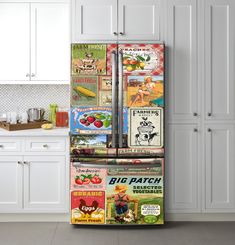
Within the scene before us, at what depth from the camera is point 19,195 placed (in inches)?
162

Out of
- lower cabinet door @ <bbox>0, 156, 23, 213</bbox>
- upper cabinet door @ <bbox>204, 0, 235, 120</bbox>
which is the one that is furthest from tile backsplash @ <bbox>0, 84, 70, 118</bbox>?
upper cabinet door @ <bbox>204, 0, 235, 120</bbox>

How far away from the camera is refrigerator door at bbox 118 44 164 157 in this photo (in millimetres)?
3941

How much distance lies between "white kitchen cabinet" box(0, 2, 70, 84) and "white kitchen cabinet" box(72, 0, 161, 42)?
453 mm

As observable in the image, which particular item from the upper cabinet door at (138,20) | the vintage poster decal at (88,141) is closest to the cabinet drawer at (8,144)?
the vintage poster decal at (88,141)

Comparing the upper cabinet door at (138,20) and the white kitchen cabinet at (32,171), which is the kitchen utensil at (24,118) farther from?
the upper cabinet door at (138,20)

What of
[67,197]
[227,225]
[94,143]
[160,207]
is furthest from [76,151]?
[227,225]

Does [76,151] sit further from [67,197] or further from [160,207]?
[160,207]

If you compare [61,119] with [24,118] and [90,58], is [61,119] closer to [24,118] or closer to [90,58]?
[24,118]

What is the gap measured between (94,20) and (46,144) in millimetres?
1229

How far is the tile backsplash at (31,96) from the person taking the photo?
4.82 metres

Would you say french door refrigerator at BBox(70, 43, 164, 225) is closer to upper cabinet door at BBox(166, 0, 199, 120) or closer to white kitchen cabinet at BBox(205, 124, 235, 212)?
upper cabinet door at BBox(166, 0, 199, 120)

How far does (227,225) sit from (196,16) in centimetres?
197

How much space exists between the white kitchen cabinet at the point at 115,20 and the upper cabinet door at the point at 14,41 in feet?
2.21

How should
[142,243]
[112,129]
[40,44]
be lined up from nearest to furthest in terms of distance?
[142,243], [112,129], [40,44]
